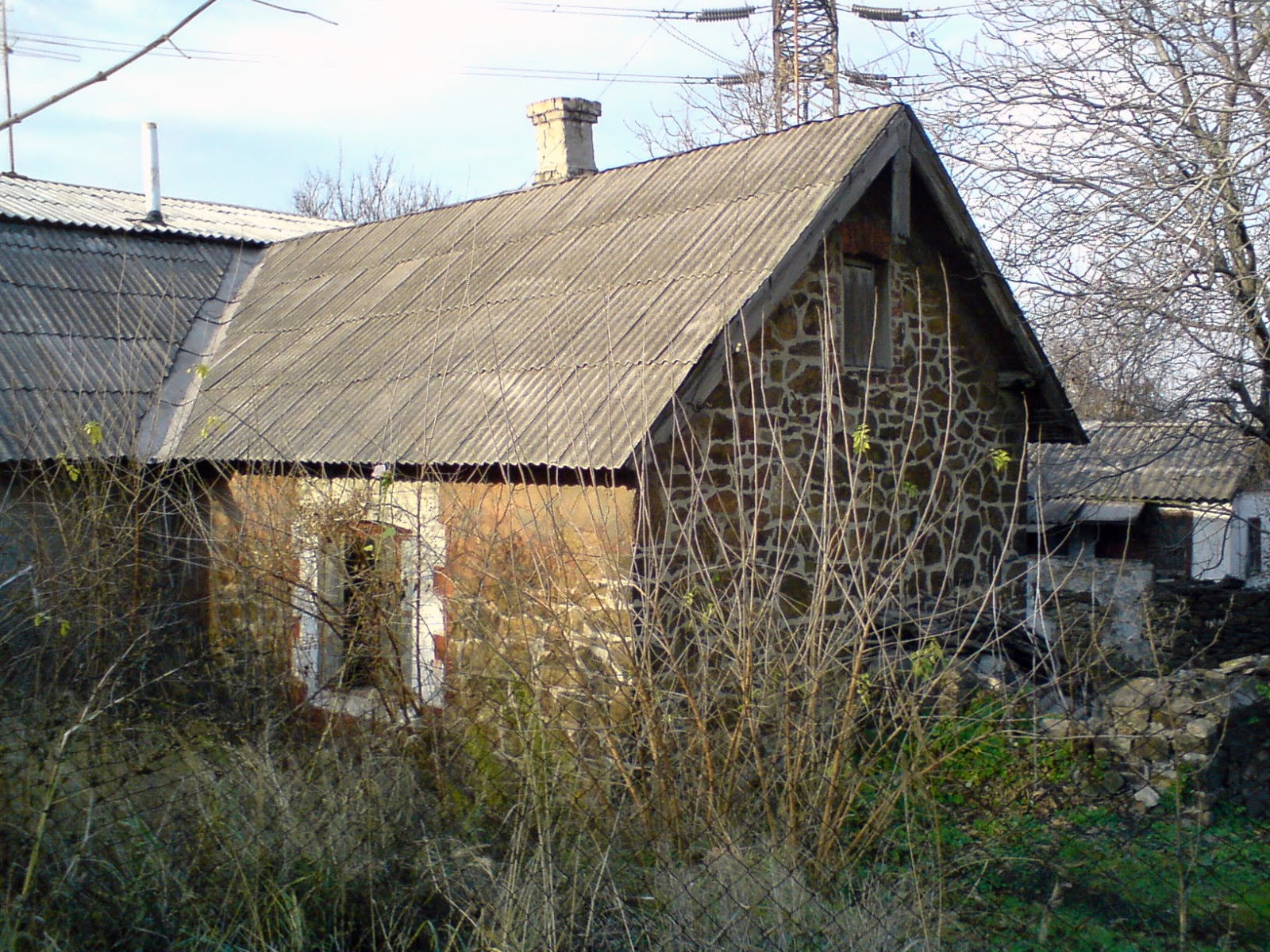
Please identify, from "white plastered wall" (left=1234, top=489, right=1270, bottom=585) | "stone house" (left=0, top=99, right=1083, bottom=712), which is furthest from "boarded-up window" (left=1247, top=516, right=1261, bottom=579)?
"stone house" (left=0, top=99, right=1083, bottom=712)

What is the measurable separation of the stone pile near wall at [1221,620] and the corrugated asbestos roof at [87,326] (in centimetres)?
1048

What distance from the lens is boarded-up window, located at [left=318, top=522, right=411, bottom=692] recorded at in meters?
6.18

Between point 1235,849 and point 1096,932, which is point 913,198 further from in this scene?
point 1096,932

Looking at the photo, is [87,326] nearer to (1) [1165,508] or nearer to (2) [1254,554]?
(2) [1254,554]

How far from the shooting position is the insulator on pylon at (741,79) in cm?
2436

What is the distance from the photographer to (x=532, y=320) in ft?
27.4

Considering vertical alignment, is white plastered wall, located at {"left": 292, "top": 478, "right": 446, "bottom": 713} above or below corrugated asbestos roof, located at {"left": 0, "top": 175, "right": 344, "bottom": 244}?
below

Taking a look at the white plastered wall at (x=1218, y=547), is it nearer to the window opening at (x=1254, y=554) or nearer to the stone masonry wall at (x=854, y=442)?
the window opening at (x=1254, y=554)

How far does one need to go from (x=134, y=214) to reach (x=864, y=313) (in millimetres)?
8867

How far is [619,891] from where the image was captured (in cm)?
439

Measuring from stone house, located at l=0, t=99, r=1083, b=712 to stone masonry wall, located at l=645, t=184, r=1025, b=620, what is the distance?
29 mm

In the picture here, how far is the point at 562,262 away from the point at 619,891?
18.5 feet

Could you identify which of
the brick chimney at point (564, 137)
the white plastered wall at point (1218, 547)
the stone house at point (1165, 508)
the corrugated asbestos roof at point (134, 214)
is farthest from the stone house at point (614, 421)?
the white plastered wall at point (1218, 547)

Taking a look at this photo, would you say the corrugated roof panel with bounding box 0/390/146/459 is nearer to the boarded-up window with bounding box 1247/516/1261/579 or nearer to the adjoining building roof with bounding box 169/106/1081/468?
the adjoining building roof with bounding box 169/106/1081/468
